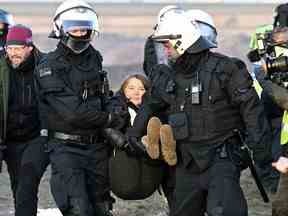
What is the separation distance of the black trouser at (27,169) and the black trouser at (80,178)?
25.7 inches

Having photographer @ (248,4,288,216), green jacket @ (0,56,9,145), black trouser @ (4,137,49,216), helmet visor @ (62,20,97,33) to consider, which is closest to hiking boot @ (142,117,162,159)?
photographer @ (248,4,288,216)

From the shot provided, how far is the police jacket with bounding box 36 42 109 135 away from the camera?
6.62 m

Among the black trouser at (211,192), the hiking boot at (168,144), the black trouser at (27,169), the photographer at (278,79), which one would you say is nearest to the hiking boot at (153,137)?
the hiking boot at (168,144)

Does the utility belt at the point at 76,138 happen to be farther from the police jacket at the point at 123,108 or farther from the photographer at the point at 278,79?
the photographer at the point at 278,79

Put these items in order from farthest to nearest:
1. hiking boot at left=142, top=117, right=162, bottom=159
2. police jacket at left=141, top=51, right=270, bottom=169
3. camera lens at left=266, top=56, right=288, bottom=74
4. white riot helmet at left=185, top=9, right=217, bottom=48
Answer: white riot helmet at left=185, top=9, right=217, bottom=48 → hiking boot at left=142, top=117, right=162, bottom=159 → police jacket at left=141, top=51, right=270, bottom=169 → camera lens at left=266, top=56, right=288, bottom=74

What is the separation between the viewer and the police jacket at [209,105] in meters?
6.08

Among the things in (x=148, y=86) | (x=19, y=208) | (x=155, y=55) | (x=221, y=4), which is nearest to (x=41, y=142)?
(x=19, y=208)

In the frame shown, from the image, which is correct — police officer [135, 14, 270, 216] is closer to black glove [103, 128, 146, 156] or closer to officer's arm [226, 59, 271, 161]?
officer's arm [226, 59, 271, 161]

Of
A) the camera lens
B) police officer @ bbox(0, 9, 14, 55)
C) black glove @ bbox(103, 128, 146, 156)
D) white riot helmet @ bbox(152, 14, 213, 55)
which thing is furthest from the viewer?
police officer @ bbox(0, 9, 14, 55)

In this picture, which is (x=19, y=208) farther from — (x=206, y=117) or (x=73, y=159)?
(x=206, y=117)

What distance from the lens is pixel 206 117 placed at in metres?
6.18

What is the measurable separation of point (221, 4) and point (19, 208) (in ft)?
153

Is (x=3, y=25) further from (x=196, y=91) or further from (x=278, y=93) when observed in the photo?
(x=278, y=93)

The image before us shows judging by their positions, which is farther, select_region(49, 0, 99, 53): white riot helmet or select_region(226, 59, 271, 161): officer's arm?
select_region(49, 0, 99, 53): white riot helmet
